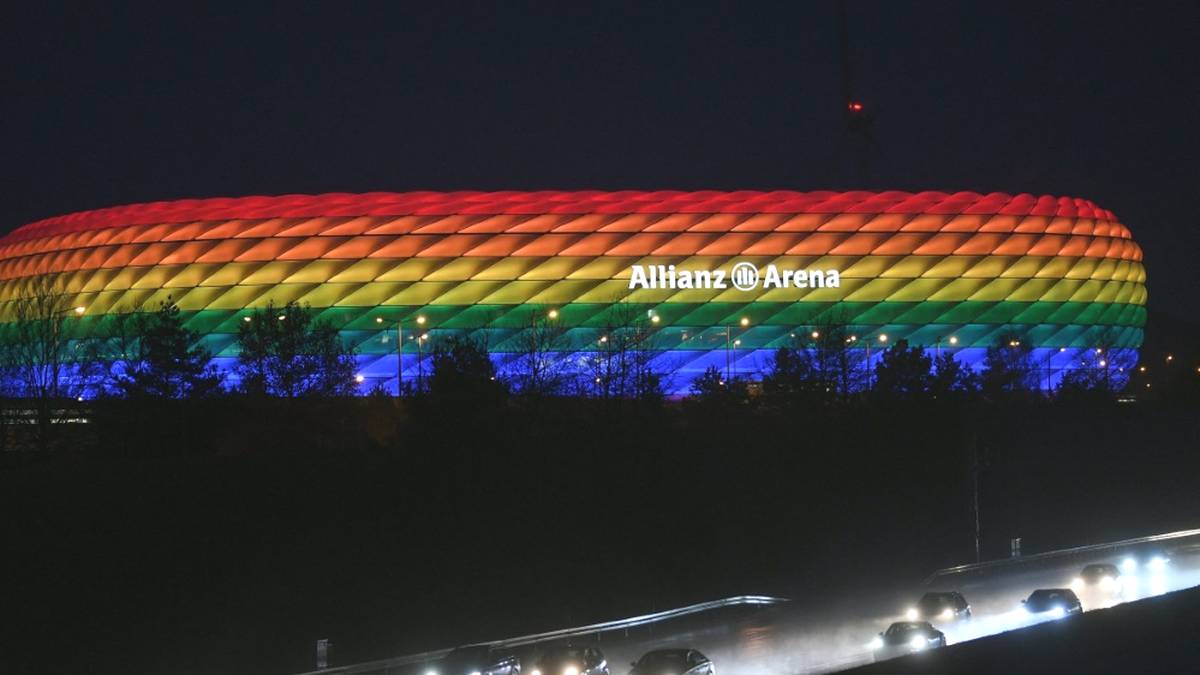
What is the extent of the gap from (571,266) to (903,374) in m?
25.7

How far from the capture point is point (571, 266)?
246ft

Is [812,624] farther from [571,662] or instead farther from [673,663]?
[571,662]

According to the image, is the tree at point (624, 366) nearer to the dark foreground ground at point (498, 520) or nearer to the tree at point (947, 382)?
the dark foreground ground at point (498, 520)

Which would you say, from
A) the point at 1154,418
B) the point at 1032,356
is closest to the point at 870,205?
the point at 1032,356

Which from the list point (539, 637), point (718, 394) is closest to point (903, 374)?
point (718, 394)

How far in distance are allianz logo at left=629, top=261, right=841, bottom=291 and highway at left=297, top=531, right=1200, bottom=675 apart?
1818 inches

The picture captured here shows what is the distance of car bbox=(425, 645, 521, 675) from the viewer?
21.3 meters

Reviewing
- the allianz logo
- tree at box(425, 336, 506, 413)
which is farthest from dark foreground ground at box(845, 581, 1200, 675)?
the allianz logo

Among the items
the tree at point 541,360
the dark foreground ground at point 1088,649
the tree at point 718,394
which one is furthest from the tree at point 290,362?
the dark foreground ground at point 1088,649

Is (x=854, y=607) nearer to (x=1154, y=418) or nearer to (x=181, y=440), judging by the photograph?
(x=181, y=440)

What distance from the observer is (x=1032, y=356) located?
80.6 metres

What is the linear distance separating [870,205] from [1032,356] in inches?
489

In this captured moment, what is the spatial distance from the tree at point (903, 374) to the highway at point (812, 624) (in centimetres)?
2084

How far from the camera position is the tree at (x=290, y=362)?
46250mm
